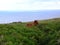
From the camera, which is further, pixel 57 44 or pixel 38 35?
pixel 38 35

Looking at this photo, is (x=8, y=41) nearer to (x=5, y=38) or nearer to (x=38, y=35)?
(x=5, y=38)

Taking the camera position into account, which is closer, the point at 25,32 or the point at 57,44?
the point at 57,44

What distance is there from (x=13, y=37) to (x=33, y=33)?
5.74 m

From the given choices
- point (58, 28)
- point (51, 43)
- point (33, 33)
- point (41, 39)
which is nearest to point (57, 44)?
point (51, 43)

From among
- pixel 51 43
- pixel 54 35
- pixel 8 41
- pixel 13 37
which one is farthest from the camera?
pixel 54 35

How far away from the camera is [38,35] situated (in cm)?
3191

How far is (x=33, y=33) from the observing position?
105 feet

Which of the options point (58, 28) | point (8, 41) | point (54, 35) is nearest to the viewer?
point (8, 41)

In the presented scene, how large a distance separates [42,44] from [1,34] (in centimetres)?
515

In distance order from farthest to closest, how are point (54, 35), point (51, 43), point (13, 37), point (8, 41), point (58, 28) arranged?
1. point (58, 28)
2. point (54, 35)
3. point (51, 43)
4. point (13, 37)
5. point (8, 41)

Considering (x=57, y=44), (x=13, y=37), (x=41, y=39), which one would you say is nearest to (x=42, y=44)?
(x=41, y=39)

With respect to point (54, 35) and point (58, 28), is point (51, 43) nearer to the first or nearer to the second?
point (54, 35)

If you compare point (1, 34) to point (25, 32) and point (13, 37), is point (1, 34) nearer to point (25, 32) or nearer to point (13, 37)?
point (13, 37)

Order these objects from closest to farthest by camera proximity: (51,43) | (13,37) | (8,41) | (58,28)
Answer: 1. (8,41)
2. (13,37)
3. (51,43)
4. (58,28)
